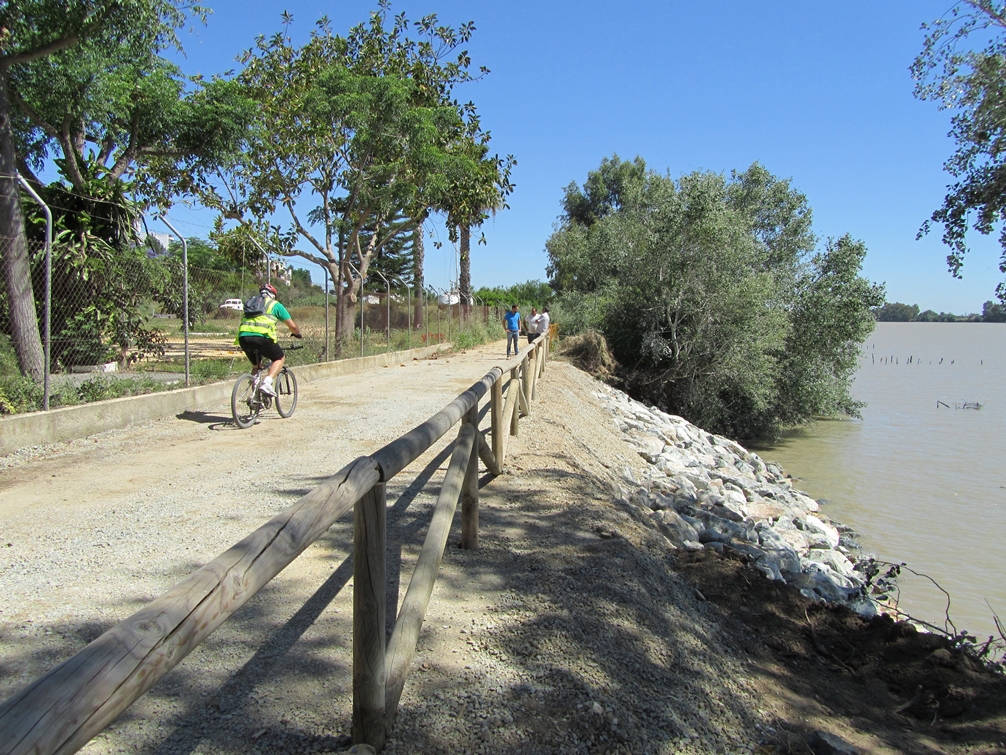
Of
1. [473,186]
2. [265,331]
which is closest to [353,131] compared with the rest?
[473,186]

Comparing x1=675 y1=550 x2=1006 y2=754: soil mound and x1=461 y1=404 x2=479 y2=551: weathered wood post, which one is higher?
x1=461 y1=404 x2=479 y2=551: weathered wood post

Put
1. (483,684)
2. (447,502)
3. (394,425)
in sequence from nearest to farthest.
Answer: (483,684) < (447,502) < (394,425)

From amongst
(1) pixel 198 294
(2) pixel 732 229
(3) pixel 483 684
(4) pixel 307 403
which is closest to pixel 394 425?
(4) pixel 307 403

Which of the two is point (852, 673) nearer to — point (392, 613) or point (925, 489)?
point (392, 613)

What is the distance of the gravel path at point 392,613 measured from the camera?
9.72ft

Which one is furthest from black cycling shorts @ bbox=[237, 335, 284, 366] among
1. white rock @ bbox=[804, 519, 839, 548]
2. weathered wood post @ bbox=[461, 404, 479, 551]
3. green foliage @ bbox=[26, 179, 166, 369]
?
white rock @ bbox=[804, 519, 839, 548]

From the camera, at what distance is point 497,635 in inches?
148

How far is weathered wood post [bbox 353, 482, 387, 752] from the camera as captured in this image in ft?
8.46

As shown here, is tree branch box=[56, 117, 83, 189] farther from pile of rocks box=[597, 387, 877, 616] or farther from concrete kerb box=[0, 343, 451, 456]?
pile of rocks box=[597, 387, 877, 616]

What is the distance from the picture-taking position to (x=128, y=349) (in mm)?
14789

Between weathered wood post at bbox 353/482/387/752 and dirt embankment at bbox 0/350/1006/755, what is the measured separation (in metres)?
0.18

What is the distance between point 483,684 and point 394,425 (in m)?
6.89

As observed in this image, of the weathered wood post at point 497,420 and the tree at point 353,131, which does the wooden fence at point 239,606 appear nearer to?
the weathered wood post at point 497,420

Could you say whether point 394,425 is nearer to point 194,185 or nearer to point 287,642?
point 287,642
